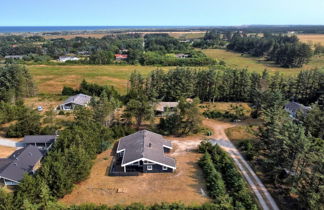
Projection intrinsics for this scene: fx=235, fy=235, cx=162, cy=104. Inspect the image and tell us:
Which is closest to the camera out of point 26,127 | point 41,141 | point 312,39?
point 41,141

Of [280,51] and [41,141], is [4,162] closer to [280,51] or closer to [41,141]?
[41,141]

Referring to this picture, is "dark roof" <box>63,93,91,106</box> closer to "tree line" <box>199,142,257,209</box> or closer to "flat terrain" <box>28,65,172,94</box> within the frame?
"flat terrain" <box>28,65,172,94</box>

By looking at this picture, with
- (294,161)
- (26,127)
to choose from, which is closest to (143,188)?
(294,161)

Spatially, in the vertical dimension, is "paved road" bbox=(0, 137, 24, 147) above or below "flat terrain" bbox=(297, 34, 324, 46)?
below

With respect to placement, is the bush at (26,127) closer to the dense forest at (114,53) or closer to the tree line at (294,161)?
Answer: the tree line at (294,161)

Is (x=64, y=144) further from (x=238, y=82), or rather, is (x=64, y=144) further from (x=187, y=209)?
(x=238, y=82)

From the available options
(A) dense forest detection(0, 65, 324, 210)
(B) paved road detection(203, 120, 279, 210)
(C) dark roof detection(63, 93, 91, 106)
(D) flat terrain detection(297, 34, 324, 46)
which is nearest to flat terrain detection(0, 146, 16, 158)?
(A) dense forest detection(0, 65, 324, 210)

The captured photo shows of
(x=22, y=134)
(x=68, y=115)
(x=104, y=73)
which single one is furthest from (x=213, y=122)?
(x=104, y=73)
